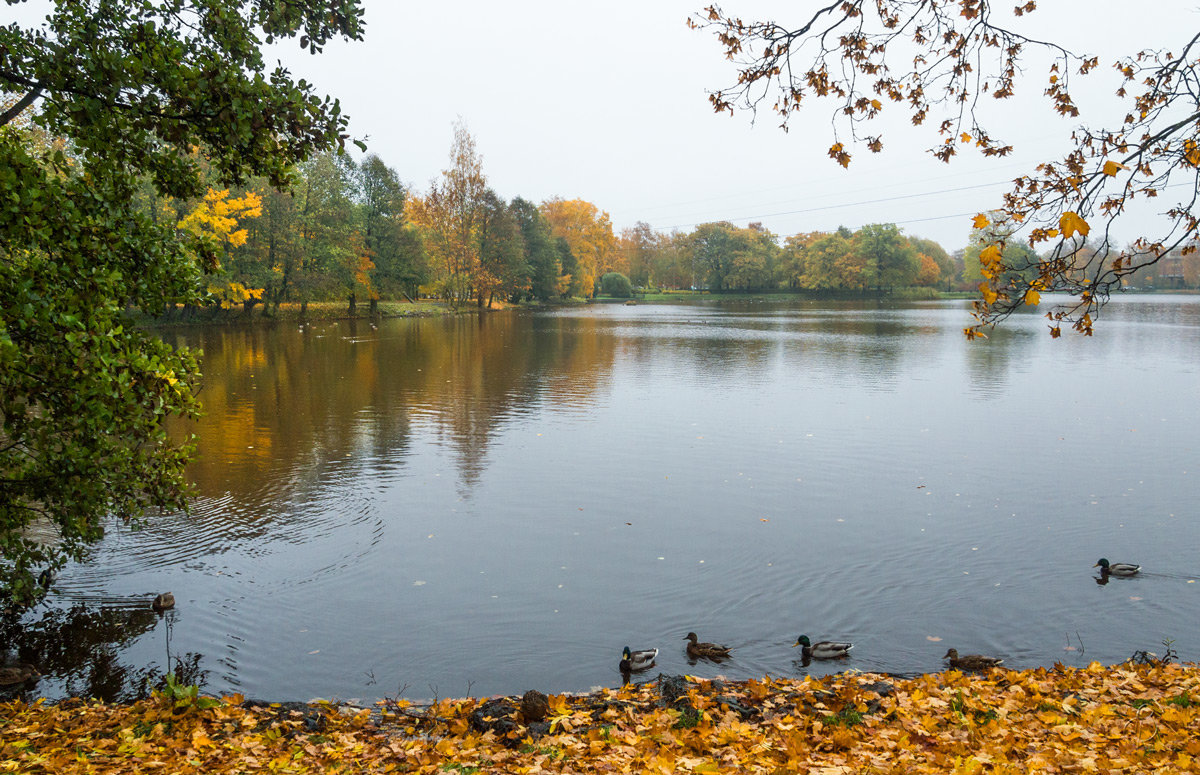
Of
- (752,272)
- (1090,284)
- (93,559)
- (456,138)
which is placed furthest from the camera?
(752,272)

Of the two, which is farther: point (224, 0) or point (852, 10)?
point (224, 0)

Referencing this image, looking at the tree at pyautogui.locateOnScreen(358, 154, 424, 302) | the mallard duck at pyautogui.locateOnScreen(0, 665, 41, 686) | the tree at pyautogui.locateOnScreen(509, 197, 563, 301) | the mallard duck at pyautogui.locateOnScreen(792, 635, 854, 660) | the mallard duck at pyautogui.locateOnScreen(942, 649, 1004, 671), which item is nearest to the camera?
the mallard duck at pyautogui.locateOnScreen(0, 665, 41, 686)

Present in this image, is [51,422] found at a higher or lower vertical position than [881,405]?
higher

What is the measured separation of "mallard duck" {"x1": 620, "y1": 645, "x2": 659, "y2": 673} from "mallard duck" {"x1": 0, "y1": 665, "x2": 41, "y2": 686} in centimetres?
517

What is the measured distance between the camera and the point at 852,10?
613 centimetres

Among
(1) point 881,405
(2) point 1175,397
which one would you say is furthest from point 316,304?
(2) point 1175,397

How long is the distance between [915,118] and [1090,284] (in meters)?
2.60

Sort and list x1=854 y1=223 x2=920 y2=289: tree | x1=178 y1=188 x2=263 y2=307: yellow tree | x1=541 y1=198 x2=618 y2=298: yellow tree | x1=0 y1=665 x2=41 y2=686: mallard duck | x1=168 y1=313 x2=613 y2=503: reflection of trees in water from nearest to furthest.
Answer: x1=0 y1=665 x2=41 y2=686: mallard duck, x1=168 y1=313 x2=613 y2=503: reflection of trees in water, x1=178 y1=188 x2=263 y2=307: yellow tree, x1=541 y1=198 x2=618 y2=298: yellow tree, x1=854 y1=223 x2=920 y2=289: tree

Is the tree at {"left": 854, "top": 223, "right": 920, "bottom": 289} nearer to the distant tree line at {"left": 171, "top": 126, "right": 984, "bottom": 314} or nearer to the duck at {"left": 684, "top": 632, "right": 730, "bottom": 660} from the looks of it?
the distant tree line at {"left": 171, "top": 126, "right": 984, "bottom": 314}

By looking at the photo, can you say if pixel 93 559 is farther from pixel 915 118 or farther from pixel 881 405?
pixel 881 405

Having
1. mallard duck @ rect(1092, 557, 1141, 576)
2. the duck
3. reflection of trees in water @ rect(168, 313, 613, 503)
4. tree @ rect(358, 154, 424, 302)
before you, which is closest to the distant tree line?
tree @ rect(358, 154, 424, 302)

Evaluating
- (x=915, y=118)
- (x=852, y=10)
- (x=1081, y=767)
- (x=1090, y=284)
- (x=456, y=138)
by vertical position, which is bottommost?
(x=1081, y=767)

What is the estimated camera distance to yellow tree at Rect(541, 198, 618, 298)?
333ft

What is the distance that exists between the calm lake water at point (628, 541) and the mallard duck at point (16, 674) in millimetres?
171
